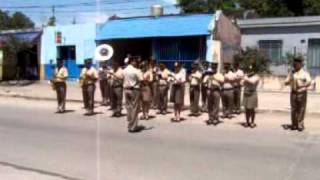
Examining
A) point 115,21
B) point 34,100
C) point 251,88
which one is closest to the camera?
point 251,88

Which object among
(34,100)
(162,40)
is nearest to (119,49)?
(162,40)

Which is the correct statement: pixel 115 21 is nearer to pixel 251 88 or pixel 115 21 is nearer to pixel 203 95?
pixel 203 95

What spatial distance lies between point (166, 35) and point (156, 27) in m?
1.13

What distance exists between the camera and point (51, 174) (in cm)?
960

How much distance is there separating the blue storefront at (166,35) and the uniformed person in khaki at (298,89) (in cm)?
1614

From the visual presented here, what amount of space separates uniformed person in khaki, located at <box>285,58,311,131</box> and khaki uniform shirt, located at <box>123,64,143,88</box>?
146 inches

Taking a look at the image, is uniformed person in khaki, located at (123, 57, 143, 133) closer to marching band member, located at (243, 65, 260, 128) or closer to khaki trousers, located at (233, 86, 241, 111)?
marching band member, located at (243, 65, 260, 128)

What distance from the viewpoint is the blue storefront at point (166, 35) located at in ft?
105

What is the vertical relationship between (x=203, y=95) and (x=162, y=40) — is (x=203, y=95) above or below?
below

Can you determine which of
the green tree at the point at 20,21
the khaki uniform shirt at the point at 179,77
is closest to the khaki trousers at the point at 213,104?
the khaki uniform shirt at the point at 179,77

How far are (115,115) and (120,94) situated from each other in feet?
2.28

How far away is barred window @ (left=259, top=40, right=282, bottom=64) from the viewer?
33875 millimetres

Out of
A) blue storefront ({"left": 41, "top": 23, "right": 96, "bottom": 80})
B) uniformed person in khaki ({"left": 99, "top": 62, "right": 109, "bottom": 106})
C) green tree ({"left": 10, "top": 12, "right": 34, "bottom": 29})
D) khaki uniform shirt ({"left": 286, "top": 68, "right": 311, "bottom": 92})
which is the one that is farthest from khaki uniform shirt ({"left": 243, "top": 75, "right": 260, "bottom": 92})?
green tree ({"left": 10, "top": 12, "right": 34, "bottom": 29})

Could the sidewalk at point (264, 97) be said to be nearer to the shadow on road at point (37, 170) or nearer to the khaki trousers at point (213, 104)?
the khaki trousers at point (213, 104)
